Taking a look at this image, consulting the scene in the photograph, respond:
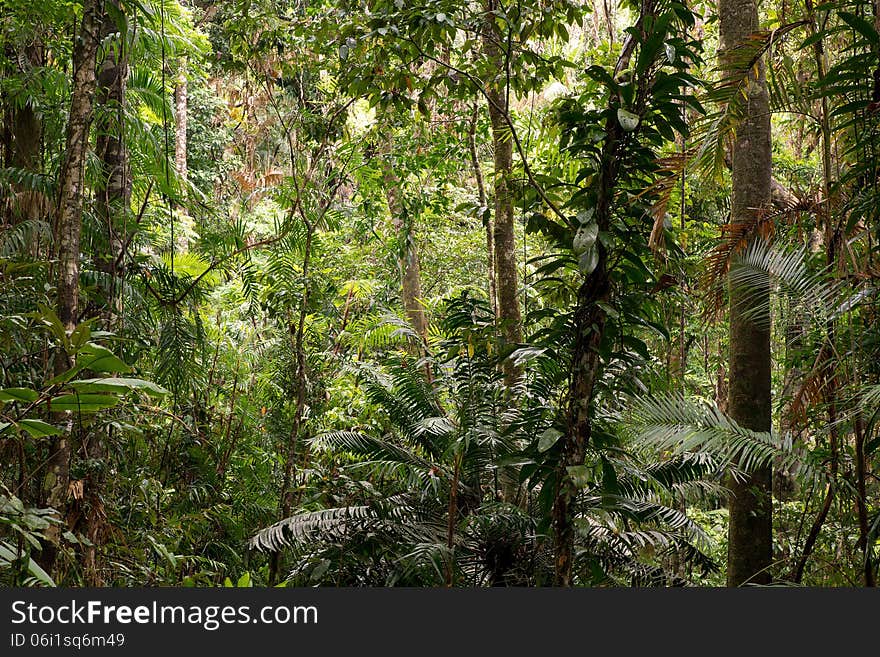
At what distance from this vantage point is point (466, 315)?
5.01 m

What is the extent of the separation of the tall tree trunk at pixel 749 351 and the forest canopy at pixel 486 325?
0.02 m

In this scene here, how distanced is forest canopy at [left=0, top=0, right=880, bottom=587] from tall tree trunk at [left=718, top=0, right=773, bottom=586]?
0.02 meters

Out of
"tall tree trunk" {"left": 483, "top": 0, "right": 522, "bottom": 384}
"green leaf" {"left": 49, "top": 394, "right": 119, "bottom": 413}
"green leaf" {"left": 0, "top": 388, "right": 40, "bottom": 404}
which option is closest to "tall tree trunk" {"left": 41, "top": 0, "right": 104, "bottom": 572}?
"green leaf" {"left": 49, "top": 394, "right": 119, "bottom": 413}

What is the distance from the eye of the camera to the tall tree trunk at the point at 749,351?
452 centimetres

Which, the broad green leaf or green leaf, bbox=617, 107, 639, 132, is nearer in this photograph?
the broad green leaf

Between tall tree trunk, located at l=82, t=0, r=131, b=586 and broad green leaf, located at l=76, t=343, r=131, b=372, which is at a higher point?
tall tree trunk, located at l=82, t=0, r=131, b=586

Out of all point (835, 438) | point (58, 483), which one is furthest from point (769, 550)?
point (58, 483)

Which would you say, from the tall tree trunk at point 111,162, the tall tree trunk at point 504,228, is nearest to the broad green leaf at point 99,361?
the tall tree trunk at point 111,162

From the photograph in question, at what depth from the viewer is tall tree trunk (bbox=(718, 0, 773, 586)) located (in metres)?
4.52

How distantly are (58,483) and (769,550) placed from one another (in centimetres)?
383

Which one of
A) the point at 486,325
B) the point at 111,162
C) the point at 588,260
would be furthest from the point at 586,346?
the point at 111,162

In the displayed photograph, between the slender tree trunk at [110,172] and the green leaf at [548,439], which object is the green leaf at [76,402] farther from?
the slender tree trunk at [110,172]

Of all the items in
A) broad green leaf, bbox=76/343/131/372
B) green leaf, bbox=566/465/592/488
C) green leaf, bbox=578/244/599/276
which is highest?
green leaf, bbox=578/244/599/276

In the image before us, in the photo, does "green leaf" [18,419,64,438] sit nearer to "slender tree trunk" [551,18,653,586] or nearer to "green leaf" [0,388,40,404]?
"green leaf" [0,388,40,404]
